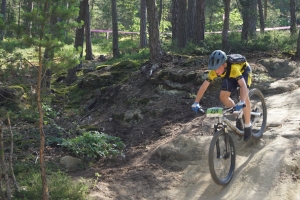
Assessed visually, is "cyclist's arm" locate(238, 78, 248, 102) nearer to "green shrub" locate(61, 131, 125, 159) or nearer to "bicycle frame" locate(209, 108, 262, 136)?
"bicycle frame" locate(209, 108, 262, 136)

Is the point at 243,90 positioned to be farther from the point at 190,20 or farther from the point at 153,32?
the point at 190,20

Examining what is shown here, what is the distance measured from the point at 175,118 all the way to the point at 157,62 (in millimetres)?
3352

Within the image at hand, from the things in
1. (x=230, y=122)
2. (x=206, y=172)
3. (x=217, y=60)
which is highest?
(x=217, y=60)

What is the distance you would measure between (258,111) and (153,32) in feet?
19.0

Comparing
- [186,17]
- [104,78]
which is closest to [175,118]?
[104,78]

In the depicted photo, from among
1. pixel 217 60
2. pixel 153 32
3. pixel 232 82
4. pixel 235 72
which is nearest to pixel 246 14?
pixel 153 32

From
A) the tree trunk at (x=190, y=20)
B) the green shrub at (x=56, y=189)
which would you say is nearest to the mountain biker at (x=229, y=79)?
the green shrub at (x=56, y=189)

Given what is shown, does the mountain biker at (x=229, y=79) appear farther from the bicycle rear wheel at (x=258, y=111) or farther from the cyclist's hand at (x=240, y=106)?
the bicycle rear wheel at (x=258, y=111)

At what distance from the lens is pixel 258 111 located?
7406 millimetres

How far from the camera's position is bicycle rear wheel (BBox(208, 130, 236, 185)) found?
5.99 metres

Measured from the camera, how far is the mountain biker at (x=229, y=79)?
6.07 meters

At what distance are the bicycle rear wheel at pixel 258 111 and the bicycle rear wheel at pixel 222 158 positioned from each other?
1053 mm

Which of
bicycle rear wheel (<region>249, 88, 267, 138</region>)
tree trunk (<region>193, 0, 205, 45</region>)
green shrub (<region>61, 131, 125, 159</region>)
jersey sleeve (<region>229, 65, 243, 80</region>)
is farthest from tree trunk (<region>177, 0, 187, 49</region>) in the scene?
jersey sleeve (<region>229, 65, 243, 80</region>)

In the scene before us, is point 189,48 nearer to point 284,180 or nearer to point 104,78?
point 104,78
